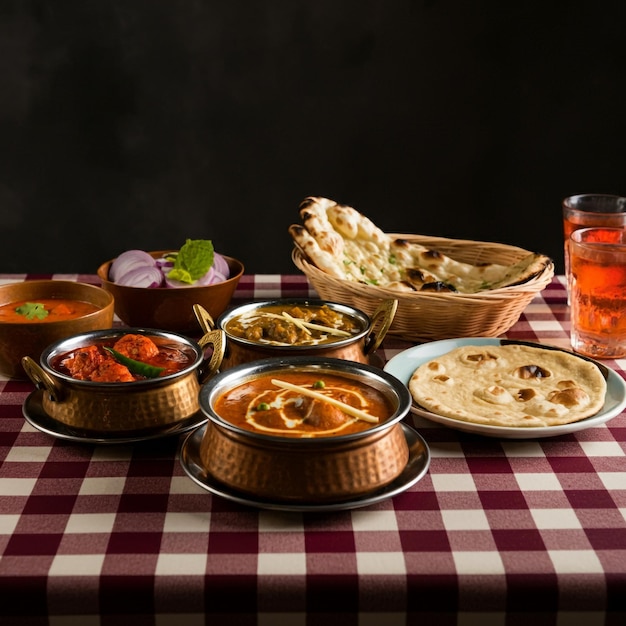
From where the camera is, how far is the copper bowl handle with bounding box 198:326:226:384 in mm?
1833

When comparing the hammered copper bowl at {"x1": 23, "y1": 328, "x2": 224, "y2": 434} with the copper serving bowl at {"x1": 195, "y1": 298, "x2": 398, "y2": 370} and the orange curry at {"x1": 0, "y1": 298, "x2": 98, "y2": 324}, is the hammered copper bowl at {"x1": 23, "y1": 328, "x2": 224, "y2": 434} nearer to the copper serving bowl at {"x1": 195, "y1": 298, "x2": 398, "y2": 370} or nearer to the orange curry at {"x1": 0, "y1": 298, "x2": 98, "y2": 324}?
the copper serving bowl at {"x1": 195, "y1": 298, "x2": 398, "y2": 370}

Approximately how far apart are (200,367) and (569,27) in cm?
337

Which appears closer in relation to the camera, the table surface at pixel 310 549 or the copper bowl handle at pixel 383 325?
the table surface at pixel 310 549

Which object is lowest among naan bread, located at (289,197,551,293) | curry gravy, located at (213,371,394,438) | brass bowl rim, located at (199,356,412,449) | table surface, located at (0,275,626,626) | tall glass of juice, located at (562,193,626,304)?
table surface, located at (0,275,626,626)

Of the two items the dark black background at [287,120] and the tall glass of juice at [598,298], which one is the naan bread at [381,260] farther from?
the dark black background at [287,120]

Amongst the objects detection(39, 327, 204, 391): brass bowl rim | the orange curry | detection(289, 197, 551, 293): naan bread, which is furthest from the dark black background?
detection(39, 327, 204, 391): brass bowl rim

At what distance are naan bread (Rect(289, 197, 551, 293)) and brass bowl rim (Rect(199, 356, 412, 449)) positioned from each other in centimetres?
75

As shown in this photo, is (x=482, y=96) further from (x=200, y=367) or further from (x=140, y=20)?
(x=200, y=367)

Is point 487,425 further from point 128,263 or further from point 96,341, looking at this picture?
point 128,263

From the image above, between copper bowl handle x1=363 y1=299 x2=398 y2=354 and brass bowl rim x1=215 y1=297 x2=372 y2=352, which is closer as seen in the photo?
brass bowl rim x1=215 y1=297 x2=372 y2=352

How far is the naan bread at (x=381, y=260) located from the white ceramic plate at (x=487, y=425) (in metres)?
0.31

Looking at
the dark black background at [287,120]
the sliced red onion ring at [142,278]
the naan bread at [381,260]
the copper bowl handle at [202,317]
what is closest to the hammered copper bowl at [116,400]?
the copper bowl handle at [202,317]

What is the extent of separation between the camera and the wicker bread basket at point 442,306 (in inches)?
89.4

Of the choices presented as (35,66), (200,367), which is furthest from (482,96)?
(200,367)
